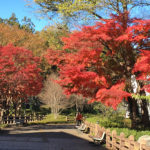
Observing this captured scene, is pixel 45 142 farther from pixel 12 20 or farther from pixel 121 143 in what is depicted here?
pixel 12 20

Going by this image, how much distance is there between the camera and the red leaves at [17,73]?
690 inches

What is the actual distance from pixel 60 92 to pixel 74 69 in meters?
21.0

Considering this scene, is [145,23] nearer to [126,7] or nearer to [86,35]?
[86,35]

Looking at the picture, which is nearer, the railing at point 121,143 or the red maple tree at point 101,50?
the railing at point 121,143

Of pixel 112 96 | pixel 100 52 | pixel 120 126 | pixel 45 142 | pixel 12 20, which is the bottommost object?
pixel 45 142

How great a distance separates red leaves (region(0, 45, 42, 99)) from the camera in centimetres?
1753

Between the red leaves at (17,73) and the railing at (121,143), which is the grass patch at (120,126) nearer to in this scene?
the railing at (121,143)

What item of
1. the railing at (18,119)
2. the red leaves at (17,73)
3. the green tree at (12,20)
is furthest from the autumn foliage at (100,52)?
the green tree at (12,20)

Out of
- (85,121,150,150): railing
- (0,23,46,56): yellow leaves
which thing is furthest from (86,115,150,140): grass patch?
(0,23,46,56): yellow leaves

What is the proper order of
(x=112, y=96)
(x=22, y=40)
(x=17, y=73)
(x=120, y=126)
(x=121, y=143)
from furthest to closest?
(x=22, y=40) < (x=17, y=73) < (x=120, y=126) < (x=121, y=143) < (x=112, y=96)

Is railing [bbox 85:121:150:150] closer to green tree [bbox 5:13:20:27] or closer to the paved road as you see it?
the paved road

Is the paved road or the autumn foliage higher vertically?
the autumn foliage

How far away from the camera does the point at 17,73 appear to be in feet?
59.3

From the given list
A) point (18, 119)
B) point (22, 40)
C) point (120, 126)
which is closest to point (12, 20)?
point (22, 40)
